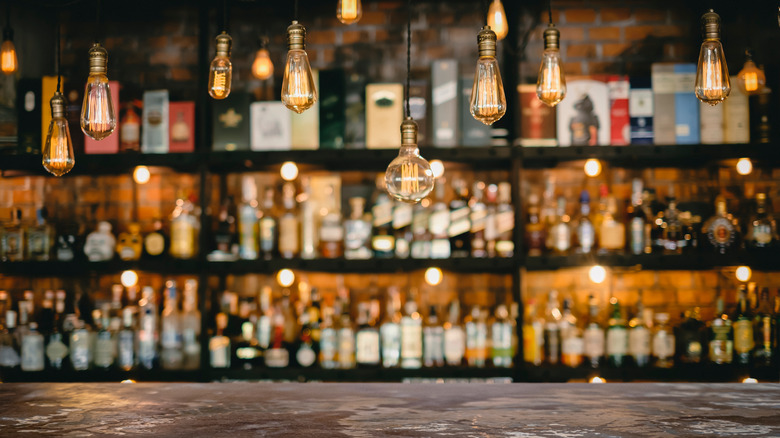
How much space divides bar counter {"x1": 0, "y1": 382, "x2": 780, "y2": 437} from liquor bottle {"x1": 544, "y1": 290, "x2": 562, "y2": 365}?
47.2 inches

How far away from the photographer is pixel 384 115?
276cm

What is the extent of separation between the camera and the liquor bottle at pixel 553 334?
2.71m

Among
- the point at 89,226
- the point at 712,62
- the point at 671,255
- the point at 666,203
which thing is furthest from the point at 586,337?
the point at 89,226

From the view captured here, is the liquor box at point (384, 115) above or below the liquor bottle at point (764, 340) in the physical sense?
above

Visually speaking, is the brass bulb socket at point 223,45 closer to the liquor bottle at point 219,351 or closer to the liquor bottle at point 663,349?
the liquor bottle at point 219,351

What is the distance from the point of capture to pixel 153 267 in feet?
9.00

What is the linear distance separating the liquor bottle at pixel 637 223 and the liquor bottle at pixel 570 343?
1.25ft

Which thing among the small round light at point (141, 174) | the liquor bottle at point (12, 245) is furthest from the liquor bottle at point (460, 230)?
the liquor bottle at point (12, 245)

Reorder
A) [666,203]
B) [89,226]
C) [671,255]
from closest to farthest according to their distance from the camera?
[671,255] → [666,203] → [89,226]

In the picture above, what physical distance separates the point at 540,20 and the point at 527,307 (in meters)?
1.25

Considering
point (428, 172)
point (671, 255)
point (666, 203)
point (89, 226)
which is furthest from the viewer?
point (89, 226)

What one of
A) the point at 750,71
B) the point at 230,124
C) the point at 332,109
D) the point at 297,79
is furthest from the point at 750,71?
the point at 230,124

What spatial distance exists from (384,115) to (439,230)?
514mm

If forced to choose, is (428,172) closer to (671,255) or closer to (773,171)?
(671,255)
